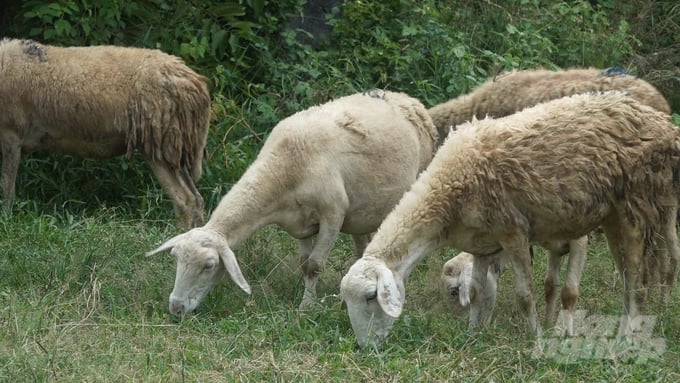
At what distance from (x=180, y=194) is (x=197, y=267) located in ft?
7.04

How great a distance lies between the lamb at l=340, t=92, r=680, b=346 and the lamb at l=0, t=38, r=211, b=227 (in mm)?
3013

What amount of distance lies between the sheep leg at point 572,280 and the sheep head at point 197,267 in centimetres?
207

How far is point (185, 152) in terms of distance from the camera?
34.3ft

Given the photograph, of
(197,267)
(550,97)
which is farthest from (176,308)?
(550,97)

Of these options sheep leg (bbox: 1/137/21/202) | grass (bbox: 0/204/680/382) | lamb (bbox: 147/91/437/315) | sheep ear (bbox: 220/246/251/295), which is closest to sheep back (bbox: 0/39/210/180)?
sheep leg (bbox: 1/137/21/202)

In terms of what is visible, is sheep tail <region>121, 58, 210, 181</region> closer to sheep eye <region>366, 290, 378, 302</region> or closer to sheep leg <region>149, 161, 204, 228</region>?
sheep leg <region>149, 161, 204, 228</region>

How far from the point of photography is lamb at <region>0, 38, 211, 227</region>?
1025 cm

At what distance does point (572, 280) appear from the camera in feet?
27.9

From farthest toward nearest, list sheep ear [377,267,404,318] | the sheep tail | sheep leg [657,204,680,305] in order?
the sheep tail, sheep leg [657,204,680,305], sheep ear [377,267,404,318]

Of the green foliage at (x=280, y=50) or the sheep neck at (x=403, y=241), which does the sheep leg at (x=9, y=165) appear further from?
the sheep neck at (x=403, y=241)

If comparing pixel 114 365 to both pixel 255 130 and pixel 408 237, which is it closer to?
pixel 408 237

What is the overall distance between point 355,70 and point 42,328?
530 centimetres

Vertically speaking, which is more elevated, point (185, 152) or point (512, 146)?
point (512, 146)

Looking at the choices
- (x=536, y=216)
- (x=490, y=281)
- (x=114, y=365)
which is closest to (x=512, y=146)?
(x=536, y=216)
